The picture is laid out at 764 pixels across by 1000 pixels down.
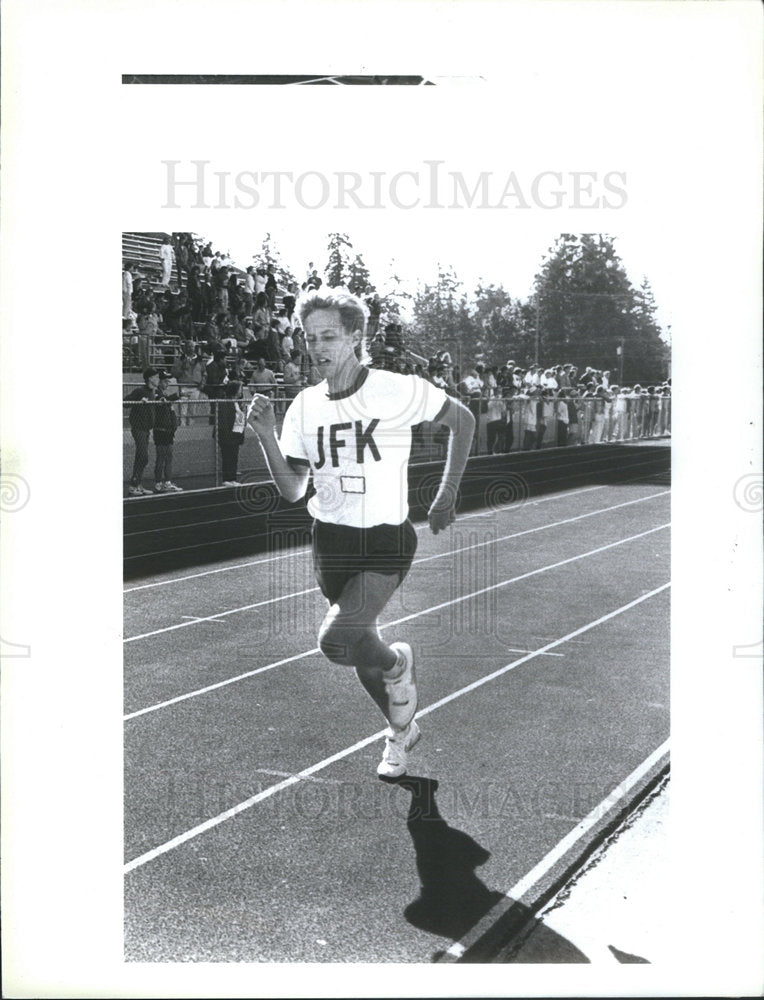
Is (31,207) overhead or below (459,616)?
overhead

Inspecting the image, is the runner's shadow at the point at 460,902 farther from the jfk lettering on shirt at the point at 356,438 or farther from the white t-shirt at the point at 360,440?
the jfk lettering on shirt at the point at 356,438

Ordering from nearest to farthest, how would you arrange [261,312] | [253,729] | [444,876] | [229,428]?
1. [444,876]
2. [253,729]
3. [261,312]
4. [229,428]

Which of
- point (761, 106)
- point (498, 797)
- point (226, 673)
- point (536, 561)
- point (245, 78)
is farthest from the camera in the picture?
point (536, 561)

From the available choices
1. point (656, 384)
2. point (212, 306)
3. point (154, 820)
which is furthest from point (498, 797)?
point (212, 306)

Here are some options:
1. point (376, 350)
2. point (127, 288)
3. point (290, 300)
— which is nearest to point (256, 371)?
point (127, 288)

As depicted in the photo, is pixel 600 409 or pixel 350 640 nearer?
pixel 350 640

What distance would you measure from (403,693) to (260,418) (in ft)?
3.62

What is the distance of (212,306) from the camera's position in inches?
315

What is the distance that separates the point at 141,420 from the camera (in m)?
9.70

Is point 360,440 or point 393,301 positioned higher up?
point 393,301

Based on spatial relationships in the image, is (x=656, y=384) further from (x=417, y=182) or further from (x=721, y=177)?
(x=417, y=182)

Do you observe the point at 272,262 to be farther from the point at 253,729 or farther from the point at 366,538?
the point at 253,729

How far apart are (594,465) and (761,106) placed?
9.35 metres

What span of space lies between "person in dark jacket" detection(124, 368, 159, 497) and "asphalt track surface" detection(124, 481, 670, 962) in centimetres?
150
